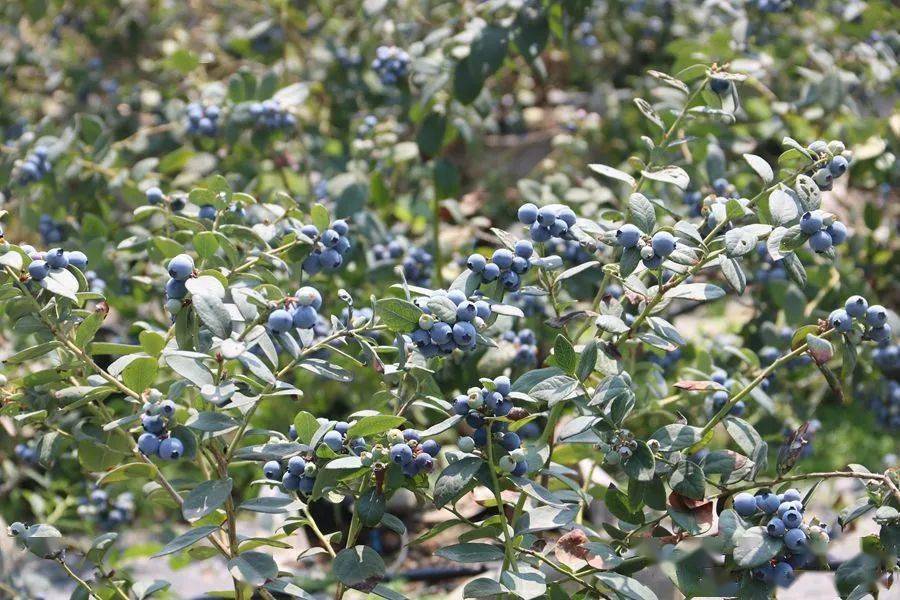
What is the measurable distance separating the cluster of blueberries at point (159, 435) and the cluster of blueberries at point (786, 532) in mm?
729

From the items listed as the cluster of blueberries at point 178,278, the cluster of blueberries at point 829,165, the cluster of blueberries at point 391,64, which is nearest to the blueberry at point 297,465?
the cluster of blueberries at point 178,278

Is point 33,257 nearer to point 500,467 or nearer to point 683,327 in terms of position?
point 500,467

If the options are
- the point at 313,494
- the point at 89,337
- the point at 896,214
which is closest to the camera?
the point at 313,494

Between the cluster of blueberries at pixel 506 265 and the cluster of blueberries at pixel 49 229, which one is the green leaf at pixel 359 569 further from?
the cluster of blueberries at pixel 49 229

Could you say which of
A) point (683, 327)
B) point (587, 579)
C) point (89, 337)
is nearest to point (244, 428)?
point (89, 337)

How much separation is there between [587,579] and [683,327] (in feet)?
6.88

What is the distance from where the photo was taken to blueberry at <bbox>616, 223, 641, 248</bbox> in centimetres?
132

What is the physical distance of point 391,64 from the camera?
2502 mm

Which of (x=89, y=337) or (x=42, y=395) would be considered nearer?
(x=89, y=337)

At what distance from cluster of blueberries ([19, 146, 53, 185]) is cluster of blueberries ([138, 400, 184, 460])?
1086mm

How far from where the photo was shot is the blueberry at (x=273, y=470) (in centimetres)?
142

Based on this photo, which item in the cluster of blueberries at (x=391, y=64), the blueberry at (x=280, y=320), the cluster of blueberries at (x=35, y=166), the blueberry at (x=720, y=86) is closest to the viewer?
the blueberry at (x=280, y=320)

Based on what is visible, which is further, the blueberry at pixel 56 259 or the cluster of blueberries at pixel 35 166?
the cluster of blueberries at pixel 35 166

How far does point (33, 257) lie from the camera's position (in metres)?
1.37
